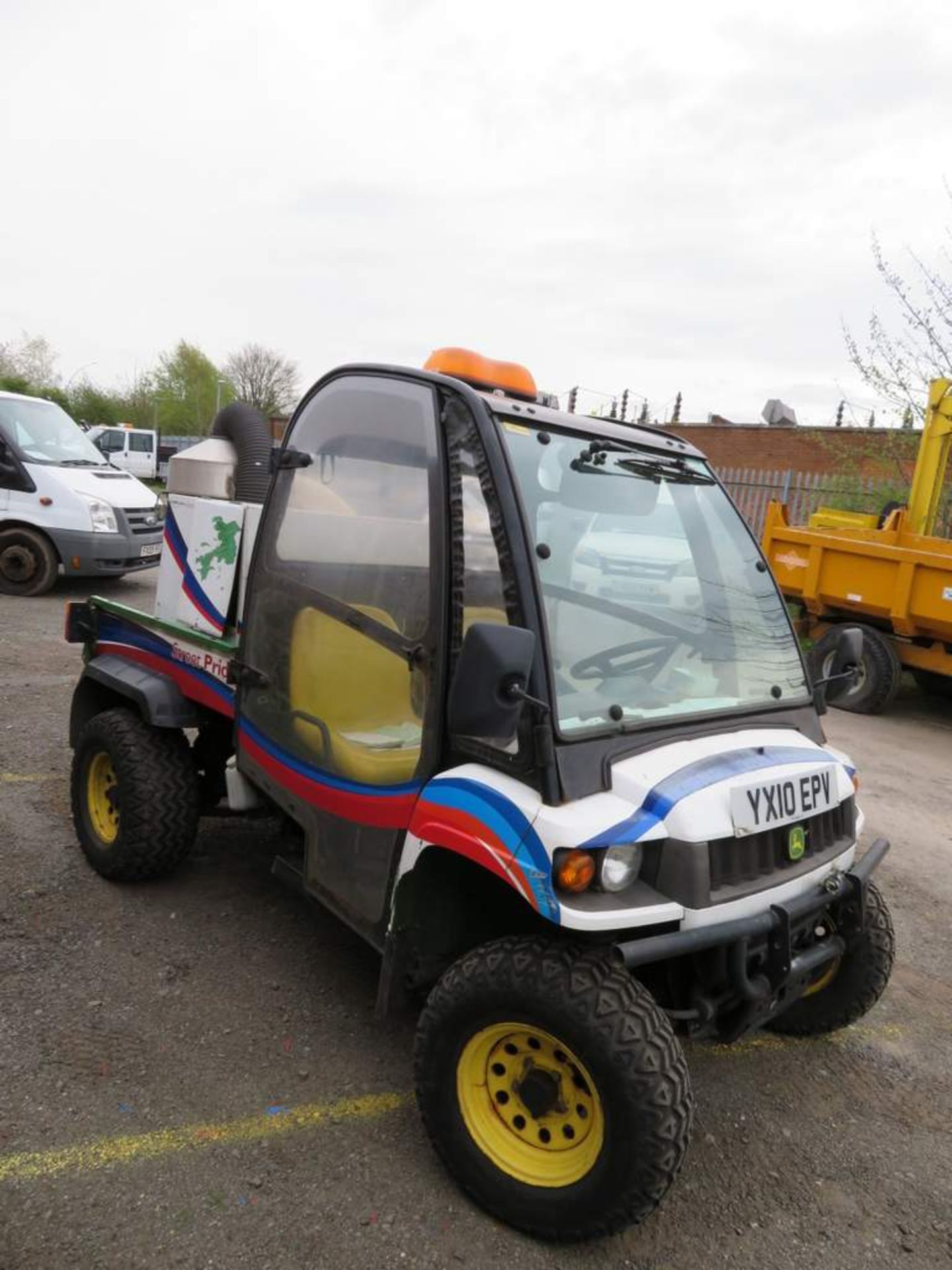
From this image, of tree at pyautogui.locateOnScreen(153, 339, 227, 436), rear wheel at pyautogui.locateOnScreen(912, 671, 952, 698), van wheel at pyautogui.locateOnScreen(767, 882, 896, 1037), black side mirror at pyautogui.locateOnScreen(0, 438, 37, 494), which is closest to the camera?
van wheel at pyautogui.locateOnScreen(767, 882, 896, 1037)

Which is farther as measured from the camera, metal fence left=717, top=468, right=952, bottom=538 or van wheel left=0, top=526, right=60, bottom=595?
metal fence left=717, top=468, right=952, bottom=538

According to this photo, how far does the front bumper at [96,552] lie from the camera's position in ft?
31.7

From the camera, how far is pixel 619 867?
2160mm

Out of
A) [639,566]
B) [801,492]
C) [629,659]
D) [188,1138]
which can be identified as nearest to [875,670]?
[639,566]

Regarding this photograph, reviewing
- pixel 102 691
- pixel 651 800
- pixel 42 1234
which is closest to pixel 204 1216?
pixel 42 1234

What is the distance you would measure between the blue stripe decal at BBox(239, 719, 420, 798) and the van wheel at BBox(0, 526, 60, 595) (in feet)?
24.6

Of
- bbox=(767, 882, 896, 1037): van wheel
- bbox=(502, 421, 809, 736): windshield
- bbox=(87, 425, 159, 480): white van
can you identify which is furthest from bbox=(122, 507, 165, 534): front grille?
bbox=(87, 425, 159, 480): white van

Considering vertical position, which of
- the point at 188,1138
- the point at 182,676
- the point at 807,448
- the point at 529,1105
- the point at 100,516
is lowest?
the point at 188,1138

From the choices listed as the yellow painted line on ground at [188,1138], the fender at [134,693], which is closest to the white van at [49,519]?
the fender at [134,693]

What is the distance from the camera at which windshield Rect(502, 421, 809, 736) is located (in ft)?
7.84

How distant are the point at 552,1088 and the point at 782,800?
921 mm

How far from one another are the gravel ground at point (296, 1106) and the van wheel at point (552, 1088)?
0.50 feet

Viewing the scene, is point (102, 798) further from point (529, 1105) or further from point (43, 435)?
point (43, 435)

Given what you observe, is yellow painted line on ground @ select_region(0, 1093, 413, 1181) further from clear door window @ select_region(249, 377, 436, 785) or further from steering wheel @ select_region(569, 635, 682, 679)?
steering wheel @ select_region(569, 635, 682, 679)
